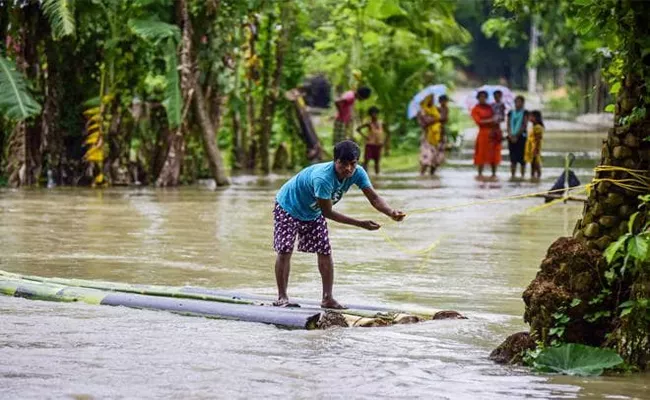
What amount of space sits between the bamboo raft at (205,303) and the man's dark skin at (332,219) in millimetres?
115

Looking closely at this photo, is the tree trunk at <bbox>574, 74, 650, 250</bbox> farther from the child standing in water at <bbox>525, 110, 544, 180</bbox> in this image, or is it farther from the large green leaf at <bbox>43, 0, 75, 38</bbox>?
the child standing in water at <bbox>525, 110, 544, 180</bbox>

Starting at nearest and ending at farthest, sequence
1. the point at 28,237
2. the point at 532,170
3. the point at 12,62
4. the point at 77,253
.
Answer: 1. the point at 77,253
2. the point at 28,237
3. the point at 12,62
4. the point at 532,170

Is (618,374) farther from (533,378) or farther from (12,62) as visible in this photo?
(12,62)

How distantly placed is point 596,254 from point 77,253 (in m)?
6.67

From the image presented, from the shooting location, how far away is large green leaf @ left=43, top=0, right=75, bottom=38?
18.3 m

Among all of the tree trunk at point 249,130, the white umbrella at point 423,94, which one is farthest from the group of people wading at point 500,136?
the tree trunk at point 249,130

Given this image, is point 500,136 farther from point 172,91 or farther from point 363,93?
point 172,91

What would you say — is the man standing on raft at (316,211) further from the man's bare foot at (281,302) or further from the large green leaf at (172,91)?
the large green leaf at (172,91)

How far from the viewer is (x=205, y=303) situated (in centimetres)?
959

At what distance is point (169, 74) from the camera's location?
2008 cm

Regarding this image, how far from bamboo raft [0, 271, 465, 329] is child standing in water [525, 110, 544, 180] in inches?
541

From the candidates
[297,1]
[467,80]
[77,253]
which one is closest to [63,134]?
[297,1]

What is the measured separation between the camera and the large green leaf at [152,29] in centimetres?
1931

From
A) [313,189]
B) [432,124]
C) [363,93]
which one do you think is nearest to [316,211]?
[313,189]
